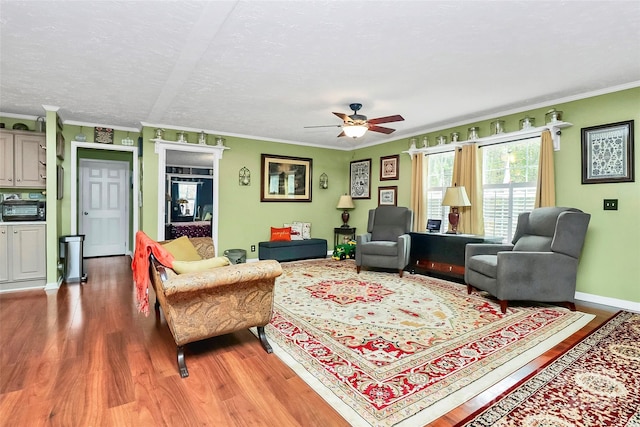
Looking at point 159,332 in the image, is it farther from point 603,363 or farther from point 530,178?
point 530,178

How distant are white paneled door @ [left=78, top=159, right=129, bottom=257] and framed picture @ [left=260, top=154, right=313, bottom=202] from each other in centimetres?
318

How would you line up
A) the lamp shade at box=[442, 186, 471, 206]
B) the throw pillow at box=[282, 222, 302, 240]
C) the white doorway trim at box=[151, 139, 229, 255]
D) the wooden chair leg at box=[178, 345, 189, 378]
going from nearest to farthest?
the wooden chair leg at box=[178, 345, 189, 378], the lamp shade at box=[442, 186, 471, 206], the white doorway trim at box=[151, 139, 229, 255], the throw pillow at box=[282, 222, 302, 240]

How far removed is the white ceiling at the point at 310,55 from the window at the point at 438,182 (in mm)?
1058

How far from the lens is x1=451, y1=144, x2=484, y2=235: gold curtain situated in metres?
4.89

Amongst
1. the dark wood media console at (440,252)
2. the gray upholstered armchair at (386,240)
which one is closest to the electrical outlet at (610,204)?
the dark wood media console at (440,252)

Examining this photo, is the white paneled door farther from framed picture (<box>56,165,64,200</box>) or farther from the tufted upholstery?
the tufted upholstery

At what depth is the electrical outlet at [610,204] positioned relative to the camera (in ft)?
11.9

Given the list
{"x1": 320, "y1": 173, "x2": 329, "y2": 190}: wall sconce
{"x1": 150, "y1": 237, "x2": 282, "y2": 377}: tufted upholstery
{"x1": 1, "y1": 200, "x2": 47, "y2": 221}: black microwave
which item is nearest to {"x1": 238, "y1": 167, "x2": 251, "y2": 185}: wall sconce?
{"x1": 320, "y1": 173, "x2": 329, "y2": 190}: wall sconce

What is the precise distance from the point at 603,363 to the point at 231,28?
3.58m

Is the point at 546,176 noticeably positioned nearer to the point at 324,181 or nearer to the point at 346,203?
the point at 346,203

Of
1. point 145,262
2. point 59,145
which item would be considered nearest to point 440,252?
point 145,262

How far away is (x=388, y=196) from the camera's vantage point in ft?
21.3

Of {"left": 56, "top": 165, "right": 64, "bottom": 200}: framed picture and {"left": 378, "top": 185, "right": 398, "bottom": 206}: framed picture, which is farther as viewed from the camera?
{"left": 378, "top": 185, "right": 398, "bottom": 206}: framed picture

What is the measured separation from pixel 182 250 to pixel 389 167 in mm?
4462
